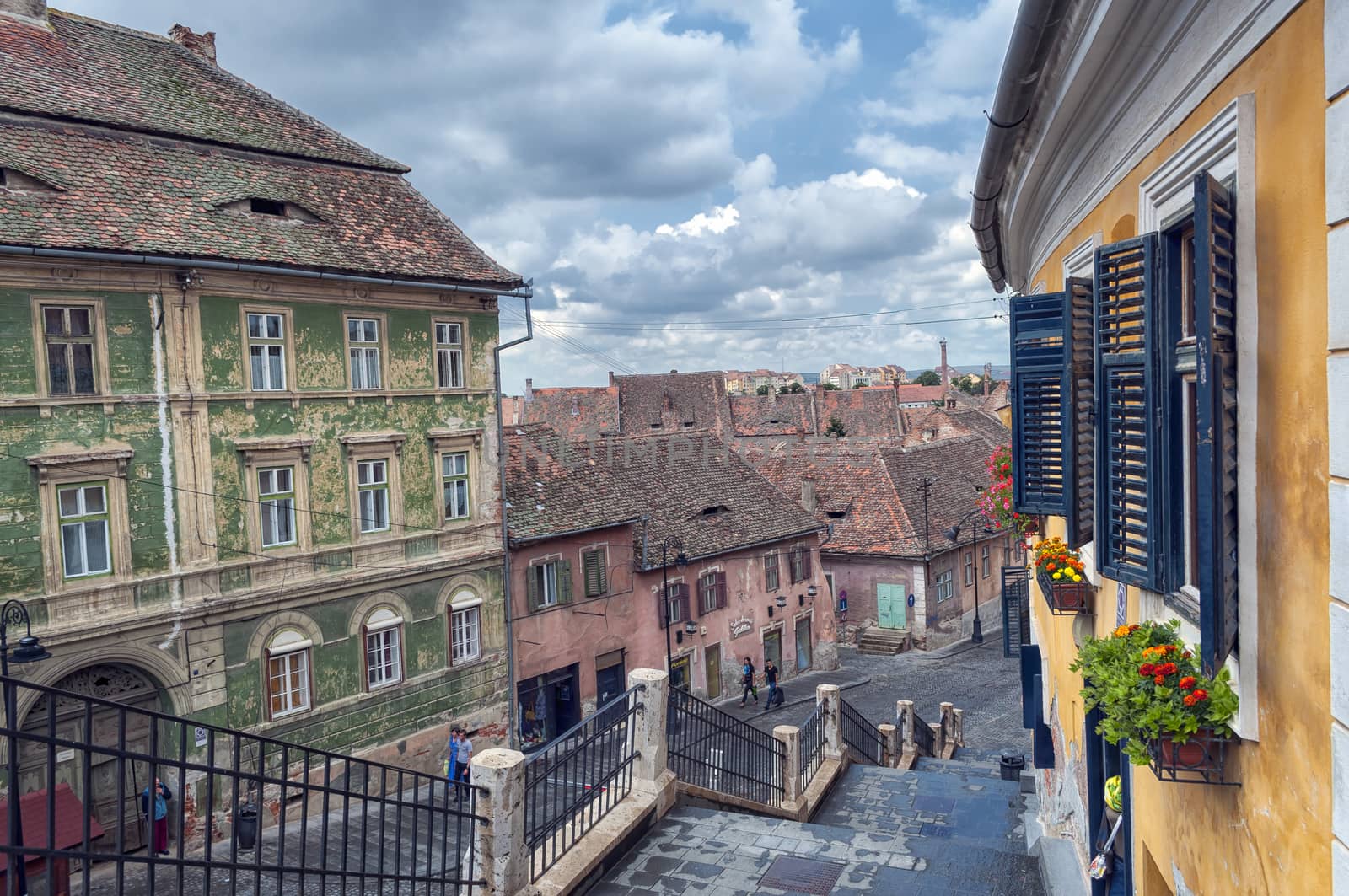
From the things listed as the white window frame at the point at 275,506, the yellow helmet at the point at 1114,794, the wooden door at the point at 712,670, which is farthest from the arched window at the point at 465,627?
the yellow helmet at the point at 1114,794

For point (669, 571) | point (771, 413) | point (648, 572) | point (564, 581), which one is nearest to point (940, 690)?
point (669, 571)

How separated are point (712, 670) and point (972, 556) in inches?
557

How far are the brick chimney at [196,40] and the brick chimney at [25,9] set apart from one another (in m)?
2.94

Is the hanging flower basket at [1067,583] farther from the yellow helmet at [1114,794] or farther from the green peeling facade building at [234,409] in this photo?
the green peeling facade building at [234,409]

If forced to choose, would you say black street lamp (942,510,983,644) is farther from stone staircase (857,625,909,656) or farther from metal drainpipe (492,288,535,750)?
metal drainpipe (492,288,535,750)

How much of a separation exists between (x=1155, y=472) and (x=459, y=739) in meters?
→ 17.5

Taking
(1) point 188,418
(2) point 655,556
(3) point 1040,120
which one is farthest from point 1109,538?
(2) point 655,556

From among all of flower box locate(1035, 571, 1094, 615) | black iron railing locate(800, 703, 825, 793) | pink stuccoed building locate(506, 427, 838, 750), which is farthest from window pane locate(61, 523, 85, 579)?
flower box locate(1035, 571, 1094, 615)

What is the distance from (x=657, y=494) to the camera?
98.6 ft

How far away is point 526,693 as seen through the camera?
23.7m

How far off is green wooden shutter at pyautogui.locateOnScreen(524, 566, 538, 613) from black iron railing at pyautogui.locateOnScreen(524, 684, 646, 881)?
13.9 meters

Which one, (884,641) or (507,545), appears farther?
(884,641)

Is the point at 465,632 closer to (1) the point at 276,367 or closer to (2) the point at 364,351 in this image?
(2) the point at 364,351

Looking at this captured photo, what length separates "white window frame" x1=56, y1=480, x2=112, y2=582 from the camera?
15469 mm
